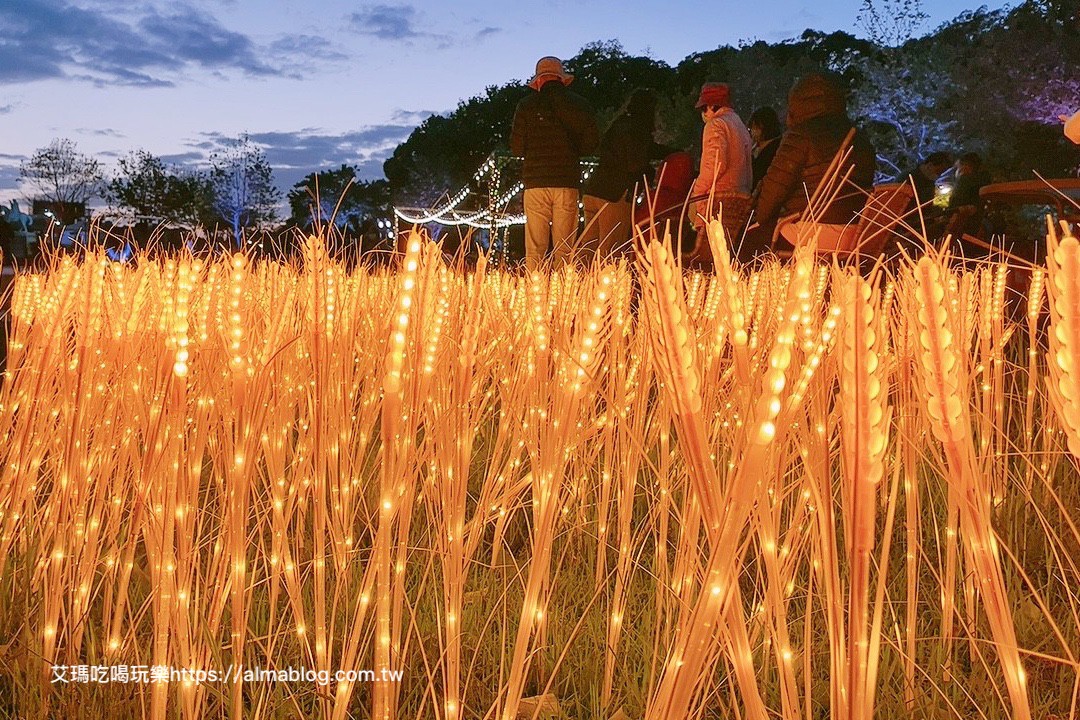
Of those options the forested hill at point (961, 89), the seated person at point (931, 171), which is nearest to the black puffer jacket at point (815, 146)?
the seated person at point (931, 171)

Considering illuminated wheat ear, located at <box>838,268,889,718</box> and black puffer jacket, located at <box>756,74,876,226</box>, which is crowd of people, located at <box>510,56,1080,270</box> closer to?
black puffer jacket, located at <box>756,74,876,226</box>

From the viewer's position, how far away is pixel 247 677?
1071 mm

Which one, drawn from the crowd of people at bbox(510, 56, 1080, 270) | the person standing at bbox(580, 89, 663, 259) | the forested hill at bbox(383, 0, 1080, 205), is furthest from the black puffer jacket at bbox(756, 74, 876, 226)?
the forested hill at bbox(383, 0, 1080, 205)

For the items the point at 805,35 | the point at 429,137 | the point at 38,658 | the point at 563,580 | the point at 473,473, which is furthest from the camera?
the point at 429,137

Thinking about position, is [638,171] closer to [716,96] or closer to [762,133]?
[762,133]

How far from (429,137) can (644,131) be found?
2724 cm

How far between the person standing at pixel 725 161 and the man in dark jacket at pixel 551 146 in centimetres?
87

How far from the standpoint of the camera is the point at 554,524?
1192 mm

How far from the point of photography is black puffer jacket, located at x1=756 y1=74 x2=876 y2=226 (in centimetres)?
342

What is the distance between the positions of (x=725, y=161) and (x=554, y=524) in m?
2.97

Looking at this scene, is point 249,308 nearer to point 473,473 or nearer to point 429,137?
point 473,473

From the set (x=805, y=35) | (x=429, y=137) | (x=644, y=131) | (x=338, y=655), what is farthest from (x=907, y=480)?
(x=429, y=137)

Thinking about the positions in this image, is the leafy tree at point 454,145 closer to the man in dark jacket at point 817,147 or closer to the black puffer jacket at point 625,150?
the black puffer jacket at point 625,150

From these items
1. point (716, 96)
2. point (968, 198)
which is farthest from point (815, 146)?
point (968, 198)
